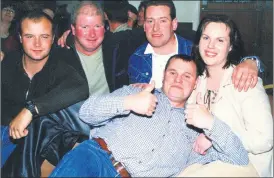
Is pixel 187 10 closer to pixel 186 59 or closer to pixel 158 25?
pixel 158 25

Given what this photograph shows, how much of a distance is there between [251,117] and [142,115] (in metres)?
0.68

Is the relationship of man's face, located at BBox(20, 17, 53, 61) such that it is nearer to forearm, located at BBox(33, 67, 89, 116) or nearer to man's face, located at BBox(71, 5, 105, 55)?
forearm, located at BBox(33, 67, 89, 116)

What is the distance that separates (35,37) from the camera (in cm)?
263

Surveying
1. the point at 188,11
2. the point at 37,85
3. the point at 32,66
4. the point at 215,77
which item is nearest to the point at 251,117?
the point at 215,77

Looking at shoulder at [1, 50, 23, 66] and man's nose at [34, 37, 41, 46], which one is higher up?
man's nose at [34, 37, 41, 46]

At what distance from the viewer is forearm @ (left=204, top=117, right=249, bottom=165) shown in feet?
6.57

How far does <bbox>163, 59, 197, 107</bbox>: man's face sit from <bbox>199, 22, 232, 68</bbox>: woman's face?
14 centimetres

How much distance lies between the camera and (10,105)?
8.79 feet

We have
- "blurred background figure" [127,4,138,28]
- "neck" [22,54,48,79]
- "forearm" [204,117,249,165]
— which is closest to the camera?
"forearm" [204,117,249,165]

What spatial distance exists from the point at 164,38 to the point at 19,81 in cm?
129

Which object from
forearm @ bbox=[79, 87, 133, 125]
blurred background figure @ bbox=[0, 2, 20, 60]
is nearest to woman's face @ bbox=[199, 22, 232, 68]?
forearm @ bbox=[79, 87, 133, 125]

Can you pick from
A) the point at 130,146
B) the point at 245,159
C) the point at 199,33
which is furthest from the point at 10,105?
the point at 245,159

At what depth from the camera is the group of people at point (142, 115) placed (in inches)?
82.5

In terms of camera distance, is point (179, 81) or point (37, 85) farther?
point (37, 85)
